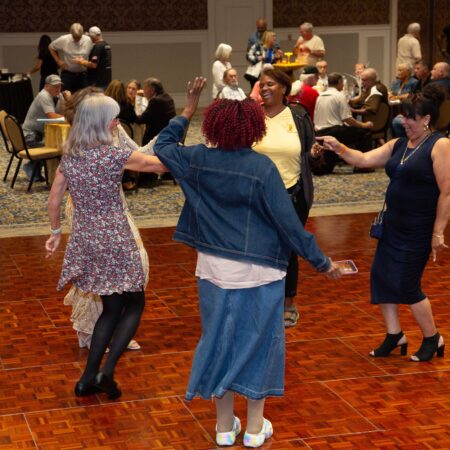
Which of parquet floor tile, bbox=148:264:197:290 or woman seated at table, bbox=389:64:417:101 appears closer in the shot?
parquet floor tile, bbox=148:264:197:290

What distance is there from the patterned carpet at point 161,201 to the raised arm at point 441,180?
425 centimetres

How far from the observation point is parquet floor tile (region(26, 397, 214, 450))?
160 inches

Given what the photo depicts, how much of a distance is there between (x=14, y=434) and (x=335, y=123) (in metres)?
7.94

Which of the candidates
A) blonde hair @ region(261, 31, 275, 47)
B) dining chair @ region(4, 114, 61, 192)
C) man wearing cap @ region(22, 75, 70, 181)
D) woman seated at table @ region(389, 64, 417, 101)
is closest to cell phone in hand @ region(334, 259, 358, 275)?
dining chair @ region(4, 114, 61, 192)

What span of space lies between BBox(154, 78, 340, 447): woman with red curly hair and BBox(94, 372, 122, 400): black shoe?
75cm

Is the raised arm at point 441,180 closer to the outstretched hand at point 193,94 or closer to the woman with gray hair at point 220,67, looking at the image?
the outstretched hand at point 193,94

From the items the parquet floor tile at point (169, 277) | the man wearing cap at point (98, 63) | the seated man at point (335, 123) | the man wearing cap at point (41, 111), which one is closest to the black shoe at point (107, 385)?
the parquet floor tile at point (169, 277)

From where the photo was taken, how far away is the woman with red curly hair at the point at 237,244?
12.2ft

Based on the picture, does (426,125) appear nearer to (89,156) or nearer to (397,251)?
(397,251)

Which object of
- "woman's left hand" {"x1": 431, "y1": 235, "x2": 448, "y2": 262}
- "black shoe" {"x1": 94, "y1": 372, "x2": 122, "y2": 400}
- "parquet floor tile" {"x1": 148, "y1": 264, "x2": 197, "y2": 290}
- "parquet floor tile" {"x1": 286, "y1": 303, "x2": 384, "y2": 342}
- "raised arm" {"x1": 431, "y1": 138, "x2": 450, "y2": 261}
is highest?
"raised arm" {"x1": 431, "y1": 138, "x2": 450, "y2": 261}

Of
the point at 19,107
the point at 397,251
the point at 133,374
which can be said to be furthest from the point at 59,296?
the point at 19,107

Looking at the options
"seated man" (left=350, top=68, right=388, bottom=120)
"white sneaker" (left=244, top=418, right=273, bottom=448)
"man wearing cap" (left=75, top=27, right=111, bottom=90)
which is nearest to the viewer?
"white sneaker" (left=244, top=418, right=273, bottom=448)

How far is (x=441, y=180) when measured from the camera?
4.64 metres

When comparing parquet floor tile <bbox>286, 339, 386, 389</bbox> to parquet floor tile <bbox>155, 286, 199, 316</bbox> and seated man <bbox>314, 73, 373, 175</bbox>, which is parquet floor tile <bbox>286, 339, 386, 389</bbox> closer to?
parquet floor tile <bbox>155, 286, 199, 316</bbox>
